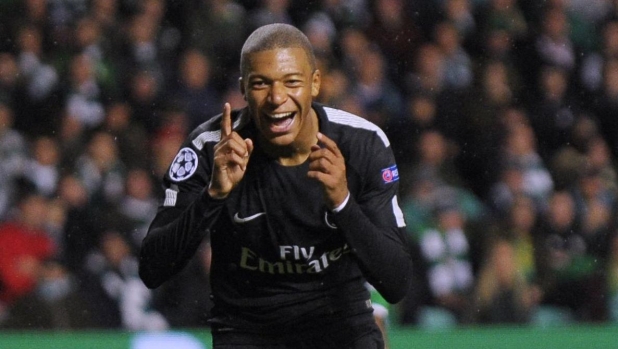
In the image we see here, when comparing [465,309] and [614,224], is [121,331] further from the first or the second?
[614,224]

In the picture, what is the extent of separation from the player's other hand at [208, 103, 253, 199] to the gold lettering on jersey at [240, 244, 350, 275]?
37 cm

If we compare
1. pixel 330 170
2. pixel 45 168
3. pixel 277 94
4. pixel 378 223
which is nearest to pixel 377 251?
pixel 378 223

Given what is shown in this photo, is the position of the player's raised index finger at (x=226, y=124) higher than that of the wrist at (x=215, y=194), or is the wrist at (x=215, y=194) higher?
the player's raised index finger at (x=226, y=124)

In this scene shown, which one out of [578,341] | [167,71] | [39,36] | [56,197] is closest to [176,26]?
[167,71]

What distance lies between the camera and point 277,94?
3840 mm

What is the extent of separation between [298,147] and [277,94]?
0.31 m

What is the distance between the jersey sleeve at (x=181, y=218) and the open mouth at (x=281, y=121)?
28cm

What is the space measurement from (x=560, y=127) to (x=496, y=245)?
46.9 inches

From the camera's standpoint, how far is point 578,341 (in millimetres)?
7539

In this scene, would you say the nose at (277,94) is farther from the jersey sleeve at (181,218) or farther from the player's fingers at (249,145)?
the jersey sleeve at (181,218)

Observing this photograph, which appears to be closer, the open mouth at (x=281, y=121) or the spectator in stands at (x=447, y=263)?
the open mouth at (x=281, y=121)

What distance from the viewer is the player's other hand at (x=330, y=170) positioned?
12.1 feet

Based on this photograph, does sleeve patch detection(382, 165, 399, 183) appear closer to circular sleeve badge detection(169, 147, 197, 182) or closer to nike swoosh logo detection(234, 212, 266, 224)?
nike swoosh logo detection(234, 212, 266, 224)

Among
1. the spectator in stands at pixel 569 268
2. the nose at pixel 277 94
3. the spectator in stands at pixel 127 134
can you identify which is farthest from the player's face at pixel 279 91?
the spectator in stands at pixel 569 268
